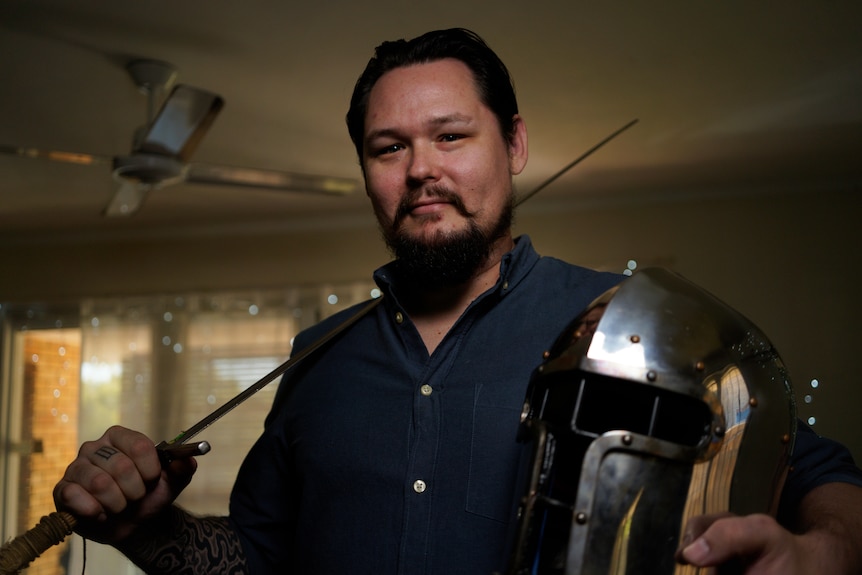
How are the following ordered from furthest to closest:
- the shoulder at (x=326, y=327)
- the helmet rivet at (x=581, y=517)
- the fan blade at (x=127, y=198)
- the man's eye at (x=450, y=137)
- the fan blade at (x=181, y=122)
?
1. the fan blade at (x=127, y=198)
2. the fan blade at (x=181, y=122)
3. the shoulder at (x=326, y=327)
4. the man's eye at (x=450, y=137)
5. the helmet rivet at (x=581, y=517)

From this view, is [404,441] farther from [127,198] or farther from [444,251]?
[127,198]

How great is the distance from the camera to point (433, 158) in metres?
1.28

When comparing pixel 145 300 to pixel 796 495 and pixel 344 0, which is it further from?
pixel 796 495

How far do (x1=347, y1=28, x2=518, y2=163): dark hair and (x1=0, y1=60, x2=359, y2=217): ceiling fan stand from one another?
4.81 feet

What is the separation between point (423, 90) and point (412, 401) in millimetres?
478

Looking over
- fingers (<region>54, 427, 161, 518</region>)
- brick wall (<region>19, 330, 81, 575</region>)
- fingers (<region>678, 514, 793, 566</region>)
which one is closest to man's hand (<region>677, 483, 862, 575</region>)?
fingers (<region>678, 514, 793, 566</region>)

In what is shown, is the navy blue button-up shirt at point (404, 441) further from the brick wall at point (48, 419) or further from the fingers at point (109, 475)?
the brick wall at point (48, 419)

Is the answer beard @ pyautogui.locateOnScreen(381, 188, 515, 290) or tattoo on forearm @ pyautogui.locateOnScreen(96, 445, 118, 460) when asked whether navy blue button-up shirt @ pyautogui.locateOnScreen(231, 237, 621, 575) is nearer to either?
beard @ pyautogui.locateOnScreen(381, 188, 515, 290)

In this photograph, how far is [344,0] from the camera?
9.08 feet

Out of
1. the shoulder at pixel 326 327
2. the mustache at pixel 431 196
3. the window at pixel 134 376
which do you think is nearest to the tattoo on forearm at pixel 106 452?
the shoulder at pixel 326 327

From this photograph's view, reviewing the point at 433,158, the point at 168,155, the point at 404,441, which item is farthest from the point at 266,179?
the point at 404,441

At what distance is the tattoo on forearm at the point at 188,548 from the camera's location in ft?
3.94

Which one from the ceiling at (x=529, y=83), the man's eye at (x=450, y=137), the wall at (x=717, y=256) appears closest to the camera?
the man's eye at (x=450, y=137)

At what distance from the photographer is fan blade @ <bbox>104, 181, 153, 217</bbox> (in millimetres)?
3387
